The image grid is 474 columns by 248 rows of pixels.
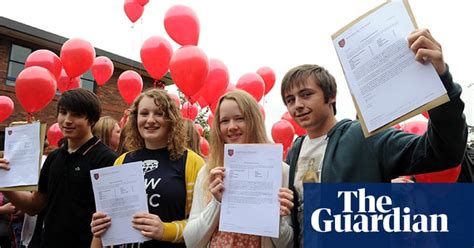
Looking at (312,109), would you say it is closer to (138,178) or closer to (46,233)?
(138,178)

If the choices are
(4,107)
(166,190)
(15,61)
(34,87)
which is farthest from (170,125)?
(15,61)

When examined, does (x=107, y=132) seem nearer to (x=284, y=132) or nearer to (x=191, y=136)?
(x=191, y=136)

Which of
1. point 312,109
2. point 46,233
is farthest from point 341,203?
point 46,233

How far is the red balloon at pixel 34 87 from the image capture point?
525cm

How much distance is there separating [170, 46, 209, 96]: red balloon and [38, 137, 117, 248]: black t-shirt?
3087 mm

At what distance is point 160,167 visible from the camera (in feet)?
6.38

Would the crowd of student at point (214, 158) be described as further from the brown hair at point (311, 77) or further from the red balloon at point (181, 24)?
the red balloon at point (181, 24)

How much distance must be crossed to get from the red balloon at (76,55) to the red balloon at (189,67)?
1752 millimetres

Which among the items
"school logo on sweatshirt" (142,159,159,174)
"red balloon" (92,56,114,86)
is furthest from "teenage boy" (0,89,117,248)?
"red balloon" (92,56,114,86)

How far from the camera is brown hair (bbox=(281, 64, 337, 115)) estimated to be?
5.52ft

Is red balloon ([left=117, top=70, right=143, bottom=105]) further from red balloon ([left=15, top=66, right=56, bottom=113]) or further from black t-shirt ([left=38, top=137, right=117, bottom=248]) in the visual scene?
black t-shirt ([left=38, top=137, right=117, bottom=248])

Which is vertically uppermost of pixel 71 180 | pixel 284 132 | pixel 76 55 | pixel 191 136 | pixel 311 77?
pixel 76 55

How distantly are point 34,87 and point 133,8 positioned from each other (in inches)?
84.8

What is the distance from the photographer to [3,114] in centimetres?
832
